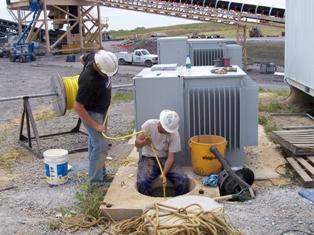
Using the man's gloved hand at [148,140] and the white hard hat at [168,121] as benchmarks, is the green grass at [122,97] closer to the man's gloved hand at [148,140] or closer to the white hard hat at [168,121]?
the man's gloved hand at [148,140]

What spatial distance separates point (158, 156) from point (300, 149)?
6.84ft

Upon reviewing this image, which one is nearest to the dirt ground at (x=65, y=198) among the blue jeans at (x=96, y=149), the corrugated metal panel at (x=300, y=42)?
the blue jeans at (x=96, y=149)

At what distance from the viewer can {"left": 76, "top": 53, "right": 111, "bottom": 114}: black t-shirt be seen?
5691 millimetres

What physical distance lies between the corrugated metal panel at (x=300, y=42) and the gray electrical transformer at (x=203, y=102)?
3727mm

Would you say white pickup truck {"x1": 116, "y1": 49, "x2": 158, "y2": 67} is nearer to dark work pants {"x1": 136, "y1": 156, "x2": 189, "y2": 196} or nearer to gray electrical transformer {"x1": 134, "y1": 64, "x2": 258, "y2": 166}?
gray electrical transformer {"x1": 134, "y1": 64, "x2": 258, "y2": 166}

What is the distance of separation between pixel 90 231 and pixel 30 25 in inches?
1358

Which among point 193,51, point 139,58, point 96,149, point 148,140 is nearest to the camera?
point 148,140

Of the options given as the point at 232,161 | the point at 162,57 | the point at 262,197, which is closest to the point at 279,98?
the point at 162,57

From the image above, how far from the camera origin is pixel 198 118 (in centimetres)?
617

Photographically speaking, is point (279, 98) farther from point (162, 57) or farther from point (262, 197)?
point (262, 197)

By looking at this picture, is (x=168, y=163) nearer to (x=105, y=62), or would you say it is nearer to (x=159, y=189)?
(x=159, y=189)

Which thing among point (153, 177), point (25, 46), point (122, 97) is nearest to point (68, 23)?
point (25, 46)

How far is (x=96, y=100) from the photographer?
5895mm

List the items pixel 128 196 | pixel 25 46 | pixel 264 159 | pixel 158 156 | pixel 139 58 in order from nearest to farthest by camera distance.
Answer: pixel 128 196
pixel 158 156
pixel 264 159
pixel 139 58
pixel 25 46
